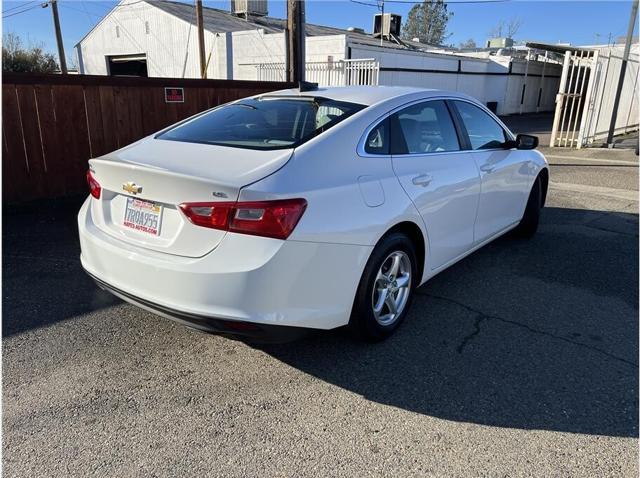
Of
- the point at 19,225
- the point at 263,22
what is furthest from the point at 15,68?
the point at 19,225

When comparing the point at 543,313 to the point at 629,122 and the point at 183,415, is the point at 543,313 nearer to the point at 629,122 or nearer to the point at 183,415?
the point at 183,415

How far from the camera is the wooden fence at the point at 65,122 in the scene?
6.16 metres

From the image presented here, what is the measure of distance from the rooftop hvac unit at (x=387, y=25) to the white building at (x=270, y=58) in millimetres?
898

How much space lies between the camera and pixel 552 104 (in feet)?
104

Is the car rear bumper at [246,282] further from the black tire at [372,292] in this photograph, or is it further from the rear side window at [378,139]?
the rear side window at [378,139]

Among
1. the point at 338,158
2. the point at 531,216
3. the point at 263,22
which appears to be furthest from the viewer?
the point at 263,22

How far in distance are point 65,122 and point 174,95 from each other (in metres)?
1.67

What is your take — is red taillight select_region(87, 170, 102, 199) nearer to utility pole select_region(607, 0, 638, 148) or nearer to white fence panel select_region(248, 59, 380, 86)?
white fence panel select_region(248, 59, 380, 86)

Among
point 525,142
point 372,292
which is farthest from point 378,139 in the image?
point 525,142

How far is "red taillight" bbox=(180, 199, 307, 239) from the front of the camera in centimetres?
249

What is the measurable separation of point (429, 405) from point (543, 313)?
160 cm

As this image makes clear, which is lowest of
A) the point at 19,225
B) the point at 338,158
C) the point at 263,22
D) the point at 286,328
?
the point at 19,225

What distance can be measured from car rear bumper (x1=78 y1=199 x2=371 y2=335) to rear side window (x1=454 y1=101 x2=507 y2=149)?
1971 millimetres

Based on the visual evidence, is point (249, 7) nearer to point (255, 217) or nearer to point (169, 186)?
point (169, 186)
